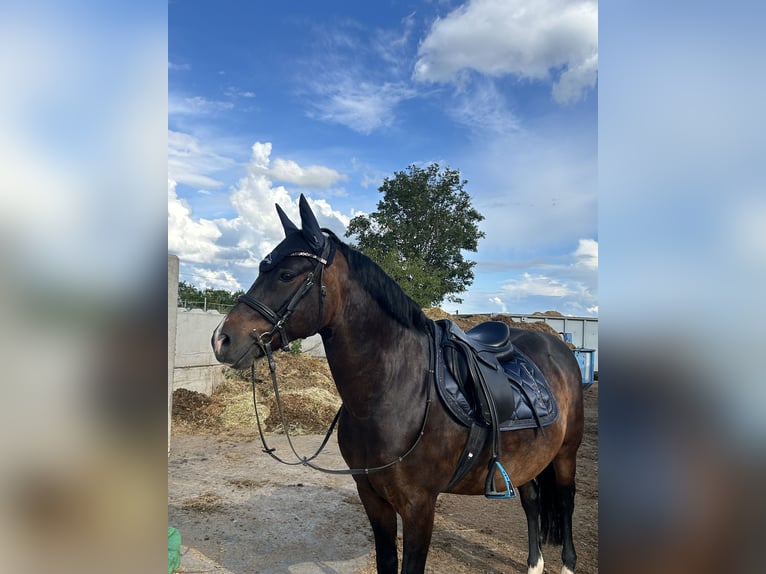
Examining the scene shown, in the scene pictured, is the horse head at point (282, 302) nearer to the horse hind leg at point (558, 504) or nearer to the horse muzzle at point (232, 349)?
the horse muzzle at point (232, 349)

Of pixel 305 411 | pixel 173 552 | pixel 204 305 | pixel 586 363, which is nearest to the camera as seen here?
pixel 173 552

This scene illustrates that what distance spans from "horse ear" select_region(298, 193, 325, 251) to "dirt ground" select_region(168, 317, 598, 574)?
9.05ft

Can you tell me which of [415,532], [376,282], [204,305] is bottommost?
[415,532]

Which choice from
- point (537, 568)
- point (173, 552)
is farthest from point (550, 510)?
point (173, 552)

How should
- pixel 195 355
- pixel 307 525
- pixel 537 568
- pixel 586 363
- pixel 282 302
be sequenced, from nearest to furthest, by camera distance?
pixel 282 302
pixel 537 568
pixel 307 525
pixel 195 355
pixel 586 363

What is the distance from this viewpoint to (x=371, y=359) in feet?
7.99

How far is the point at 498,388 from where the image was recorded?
2.69m

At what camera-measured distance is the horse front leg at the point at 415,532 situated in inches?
96.3

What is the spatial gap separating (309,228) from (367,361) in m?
0.75

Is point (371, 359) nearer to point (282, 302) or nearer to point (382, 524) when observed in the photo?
point (282, 302)
